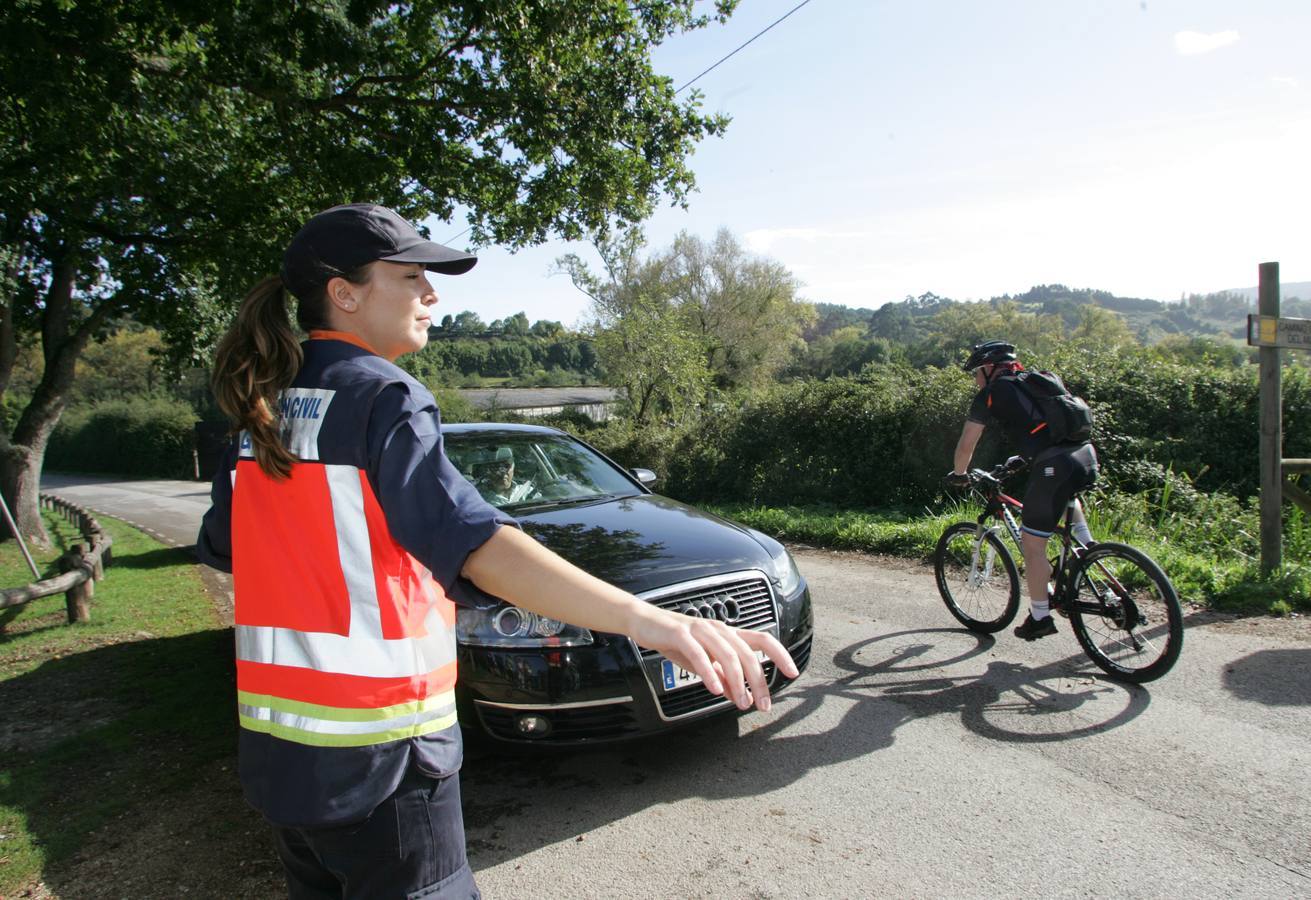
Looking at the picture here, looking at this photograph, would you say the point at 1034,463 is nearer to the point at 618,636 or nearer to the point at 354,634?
the point at 618,636

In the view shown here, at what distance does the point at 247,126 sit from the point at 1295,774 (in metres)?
12.9

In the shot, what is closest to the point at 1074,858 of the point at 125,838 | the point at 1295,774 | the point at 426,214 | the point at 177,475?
the point at 1295,774

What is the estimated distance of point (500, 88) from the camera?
9.53 m

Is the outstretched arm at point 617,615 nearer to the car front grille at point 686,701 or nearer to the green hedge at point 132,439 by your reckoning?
the car front grille at point 686,701

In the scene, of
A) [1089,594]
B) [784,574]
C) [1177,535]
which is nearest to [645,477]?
[784,574]

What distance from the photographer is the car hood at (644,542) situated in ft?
13.0

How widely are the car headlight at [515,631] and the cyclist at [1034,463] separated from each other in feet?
9.88

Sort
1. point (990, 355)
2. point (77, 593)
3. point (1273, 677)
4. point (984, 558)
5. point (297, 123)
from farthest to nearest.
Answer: point (297, 123) < point (77, 593) < point (984, 558) < point (990, 355) < point (1273, 677)

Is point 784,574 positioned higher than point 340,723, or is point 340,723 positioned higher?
point 340,723

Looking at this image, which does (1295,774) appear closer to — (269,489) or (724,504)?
(269,489)

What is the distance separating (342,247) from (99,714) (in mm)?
4970

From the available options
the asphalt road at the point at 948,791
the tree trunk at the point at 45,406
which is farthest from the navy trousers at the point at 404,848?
the tree trunk at the point at 45,406

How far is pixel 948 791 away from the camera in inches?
140

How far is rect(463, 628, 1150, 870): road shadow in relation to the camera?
3561mm
